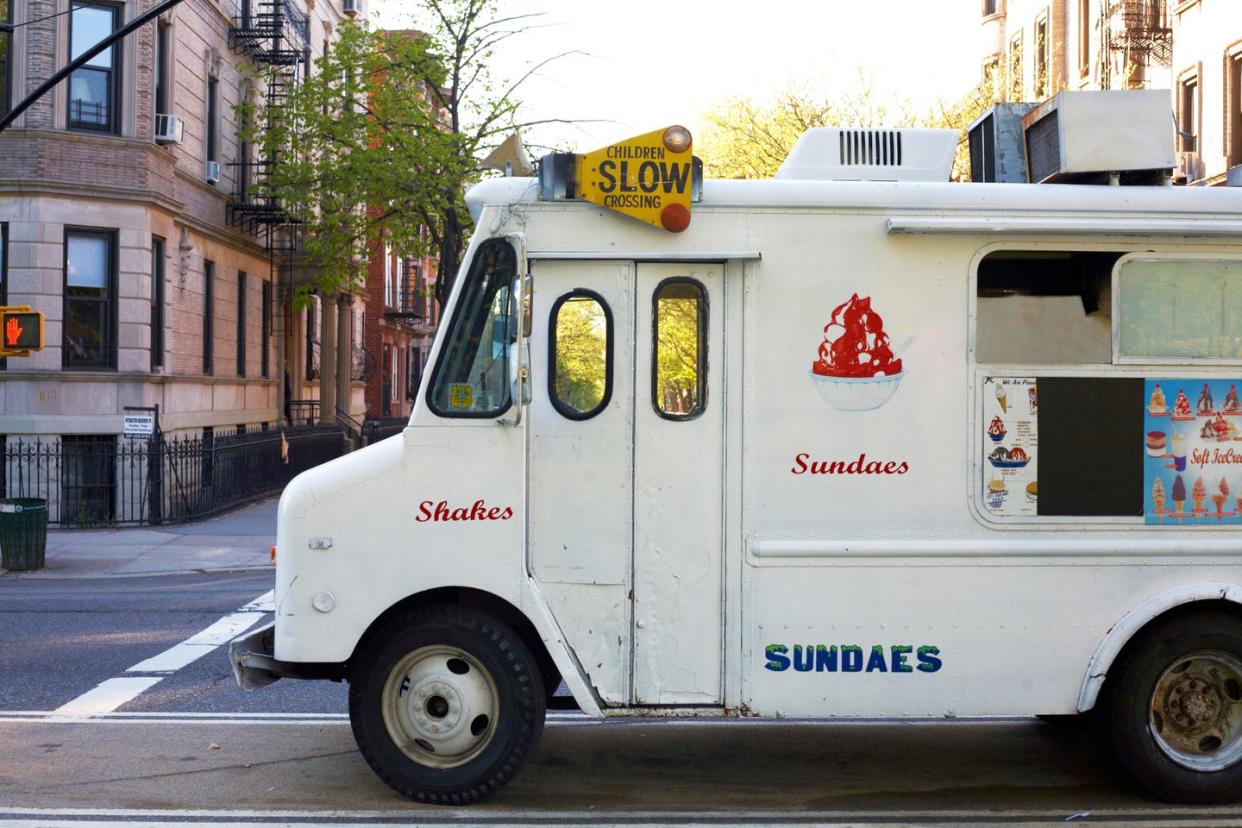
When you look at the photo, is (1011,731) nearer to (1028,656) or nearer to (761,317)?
(1028,656)

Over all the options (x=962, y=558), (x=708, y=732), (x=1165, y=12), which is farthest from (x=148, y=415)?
(x=1165, y=12)

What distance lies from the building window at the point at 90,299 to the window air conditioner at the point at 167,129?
88.2 inches

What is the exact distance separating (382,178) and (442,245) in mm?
2178

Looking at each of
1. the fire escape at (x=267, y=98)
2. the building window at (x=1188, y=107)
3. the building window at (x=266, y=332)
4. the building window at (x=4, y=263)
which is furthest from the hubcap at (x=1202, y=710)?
the building window at (x=266, y=332)

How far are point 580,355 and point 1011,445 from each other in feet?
6.47

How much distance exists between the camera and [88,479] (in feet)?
72.4

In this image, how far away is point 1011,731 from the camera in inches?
299

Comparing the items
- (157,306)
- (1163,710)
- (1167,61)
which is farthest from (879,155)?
(1167,61)

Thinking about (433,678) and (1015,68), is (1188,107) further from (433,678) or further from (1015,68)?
(433,678)

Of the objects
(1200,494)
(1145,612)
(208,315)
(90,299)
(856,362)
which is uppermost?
(208,315)

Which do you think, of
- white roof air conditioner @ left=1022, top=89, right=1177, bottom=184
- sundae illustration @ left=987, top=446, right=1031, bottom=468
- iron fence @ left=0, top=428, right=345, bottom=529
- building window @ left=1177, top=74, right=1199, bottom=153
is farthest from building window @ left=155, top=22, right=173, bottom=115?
sundae illustration @ left=987, top=446, right=1031, bottom=468

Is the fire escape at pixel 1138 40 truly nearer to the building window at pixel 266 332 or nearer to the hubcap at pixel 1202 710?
the building window at pixel 266 332

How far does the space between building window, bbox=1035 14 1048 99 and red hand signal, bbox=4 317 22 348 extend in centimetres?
2861

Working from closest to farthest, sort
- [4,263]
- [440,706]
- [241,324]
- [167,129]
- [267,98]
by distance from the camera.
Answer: [440,706], [4,263], [167,129], [241,324], [267,98]
